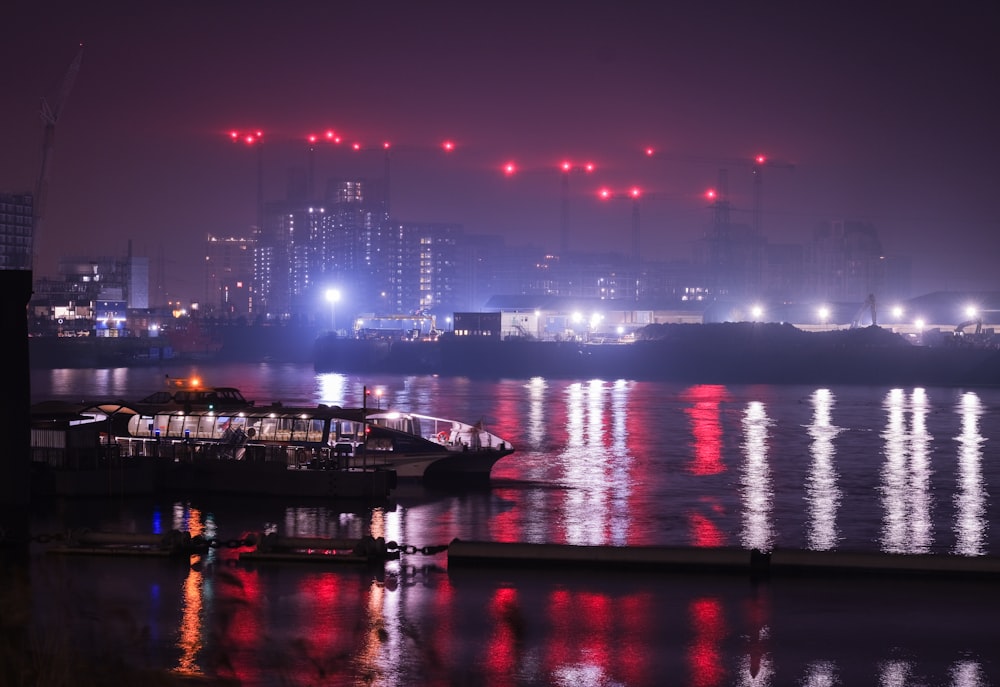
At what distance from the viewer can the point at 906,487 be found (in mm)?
46125

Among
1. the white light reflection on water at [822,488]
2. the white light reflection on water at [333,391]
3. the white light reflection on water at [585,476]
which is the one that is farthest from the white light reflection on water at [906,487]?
the white light reflection on water at [333,391]

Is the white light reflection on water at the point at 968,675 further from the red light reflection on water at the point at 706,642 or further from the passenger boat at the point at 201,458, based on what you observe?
the passenger boat at the point at 201,458

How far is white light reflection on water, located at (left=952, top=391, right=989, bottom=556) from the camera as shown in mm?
33125

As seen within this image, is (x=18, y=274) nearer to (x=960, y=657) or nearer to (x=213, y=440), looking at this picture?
(x=213, y=440)

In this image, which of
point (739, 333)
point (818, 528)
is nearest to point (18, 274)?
point (818, 528)

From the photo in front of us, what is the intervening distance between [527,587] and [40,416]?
1164 inches

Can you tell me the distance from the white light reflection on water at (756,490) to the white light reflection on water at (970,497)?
17.1ft

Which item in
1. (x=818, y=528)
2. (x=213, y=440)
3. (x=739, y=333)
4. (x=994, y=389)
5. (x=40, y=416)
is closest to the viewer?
(x=818, y=528)

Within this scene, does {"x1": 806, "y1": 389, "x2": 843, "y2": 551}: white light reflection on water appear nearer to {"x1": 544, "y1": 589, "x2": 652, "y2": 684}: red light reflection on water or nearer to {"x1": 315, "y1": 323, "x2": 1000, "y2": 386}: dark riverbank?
{"x1": 544, "y1": 589, "x2": 652, "y2": 684}: red light reflection on water

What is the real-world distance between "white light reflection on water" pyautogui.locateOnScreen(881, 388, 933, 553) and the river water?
0.67 ft

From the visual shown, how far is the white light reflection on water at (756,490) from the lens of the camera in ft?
111

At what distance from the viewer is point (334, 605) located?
2170 centimetres

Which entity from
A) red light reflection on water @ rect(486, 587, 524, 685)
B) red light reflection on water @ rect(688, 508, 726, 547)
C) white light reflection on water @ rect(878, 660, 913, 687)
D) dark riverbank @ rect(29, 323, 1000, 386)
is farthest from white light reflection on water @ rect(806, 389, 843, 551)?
dark riverbank @ rect(29, 323, 1000, 386)

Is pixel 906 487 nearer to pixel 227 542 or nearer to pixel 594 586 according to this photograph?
pixel 594 586
